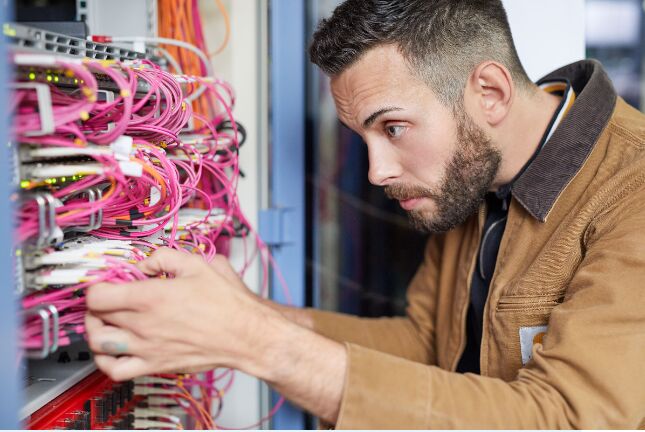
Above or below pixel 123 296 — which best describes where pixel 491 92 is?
above

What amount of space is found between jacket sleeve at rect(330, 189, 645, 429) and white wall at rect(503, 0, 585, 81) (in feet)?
2.50

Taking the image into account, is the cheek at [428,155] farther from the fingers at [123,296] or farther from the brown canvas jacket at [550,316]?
the fingers at [123,296]

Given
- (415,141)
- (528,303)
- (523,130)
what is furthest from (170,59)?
(528,303)

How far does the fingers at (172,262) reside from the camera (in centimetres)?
85

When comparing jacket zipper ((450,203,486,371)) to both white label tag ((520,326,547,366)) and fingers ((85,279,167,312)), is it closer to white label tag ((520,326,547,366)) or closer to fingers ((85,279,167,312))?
white label tag ((520,326,547,366))

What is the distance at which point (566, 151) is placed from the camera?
1.30 m

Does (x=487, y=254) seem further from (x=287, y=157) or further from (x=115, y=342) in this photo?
(x=115, y=342)

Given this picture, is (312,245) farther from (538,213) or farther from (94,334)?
(94,334)

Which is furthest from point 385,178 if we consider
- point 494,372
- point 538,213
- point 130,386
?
point 130,386

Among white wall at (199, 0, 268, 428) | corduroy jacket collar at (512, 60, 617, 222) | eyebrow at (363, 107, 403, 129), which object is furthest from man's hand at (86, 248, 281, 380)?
white wall at (199, 0, 268, 428)

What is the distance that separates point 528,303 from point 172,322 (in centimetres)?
72

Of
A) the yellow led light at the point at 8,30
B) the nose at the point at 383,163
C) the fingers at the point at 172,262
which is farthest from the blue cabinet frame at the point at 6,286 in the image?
the nose at the point at 383,163

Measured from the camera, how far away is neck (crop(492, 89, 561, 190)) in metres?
1.38

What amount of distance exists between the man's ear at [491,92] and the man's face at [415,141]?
0.12ft
